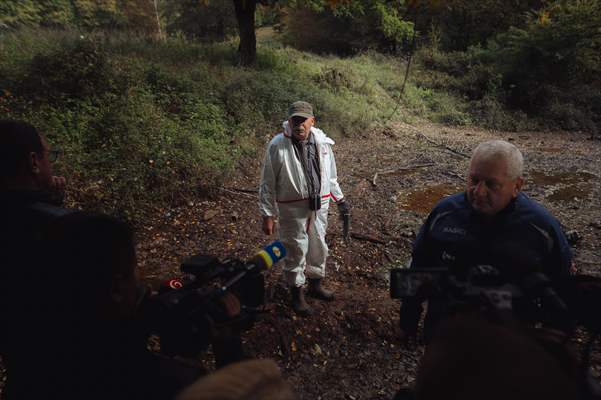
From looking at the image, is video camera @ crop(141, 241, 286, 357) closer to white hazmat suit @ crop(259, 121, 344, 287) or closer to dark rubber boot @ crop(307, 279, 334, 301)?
white hazmat suit @ crop(259, 121, 344, 287)

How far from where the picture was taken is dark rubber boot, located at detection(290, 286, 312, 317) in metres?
3.83

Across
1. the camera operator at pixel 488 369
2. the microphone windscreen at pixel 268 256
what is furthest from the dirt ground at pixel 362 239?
the camera operator at pixel 488 369

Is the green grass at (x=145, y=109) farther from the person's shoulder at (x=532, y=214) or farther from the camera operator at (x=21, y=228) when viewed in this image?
the person's shoulder at (x=532, y=214)

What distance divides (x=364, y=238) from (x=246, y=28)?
1058 centimetres

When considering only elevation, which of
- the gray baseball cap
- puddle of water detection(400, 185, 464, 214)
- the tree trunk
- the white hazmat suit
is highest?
the tree trunk

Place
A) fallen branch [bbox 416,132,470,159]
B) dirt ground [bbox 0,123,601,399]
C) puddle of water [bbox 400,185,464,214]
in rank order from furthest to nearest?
fallen branch [bbox 416,132,470,159] → puddle of water [bbox 400,185,464,214] → dirt ground [bbox 0,123,601,399]

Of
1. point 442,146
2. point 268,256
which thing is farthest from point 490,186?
point 442,146

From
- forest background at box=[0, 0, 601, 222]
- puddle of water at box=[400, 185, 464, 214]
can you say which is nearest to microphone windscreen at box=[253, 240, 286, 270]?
forest background at box=[0, 0, 601, 222]

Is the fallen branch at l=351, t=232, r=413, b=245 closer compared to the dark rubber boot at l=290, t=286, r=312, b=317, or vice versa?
the dark rubber boot at l=290, t=286, r=312, b=317

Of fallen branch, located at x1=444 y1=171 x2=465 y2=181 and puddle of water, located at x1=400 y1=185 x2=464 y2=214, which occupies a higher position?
fallen branch, located at x1=444 y1=171 x2=465 y2=181

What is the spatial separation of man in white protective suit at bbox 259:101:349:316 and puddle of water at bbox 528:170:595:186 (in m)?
6.27

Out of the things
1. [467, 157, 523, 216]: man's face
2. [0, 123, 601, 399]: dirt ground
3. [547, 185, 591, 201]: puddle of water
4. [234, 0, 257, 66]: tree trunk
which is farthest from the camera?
[234, 0, 257, 66]: tree trunk

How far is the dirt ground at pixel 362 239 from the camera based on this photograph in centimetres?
330

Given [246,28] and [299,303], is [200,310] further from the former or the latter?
[246,28]
